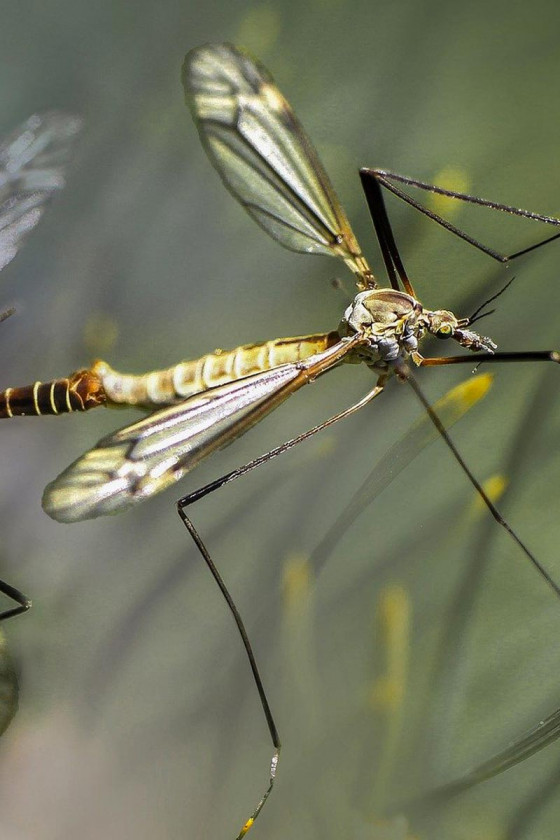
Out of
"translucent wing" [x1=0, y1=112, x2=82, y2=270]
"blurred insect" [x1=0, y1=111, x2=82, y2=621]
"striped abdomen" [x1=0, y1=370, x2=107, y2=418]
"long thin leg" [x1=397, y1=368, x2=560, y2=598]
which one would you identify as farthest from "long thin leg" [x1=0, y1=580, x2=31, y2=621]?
"long thin leg" [x1=397, y1=368, x2=560, y2=598]

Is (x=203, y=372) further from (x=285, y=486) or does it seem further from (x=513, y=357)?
(x=513, y=357)

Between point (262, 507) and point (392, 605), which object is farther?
point (262, 507)

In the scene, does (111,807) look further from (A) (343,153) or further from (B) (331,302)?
(A) (343,153)

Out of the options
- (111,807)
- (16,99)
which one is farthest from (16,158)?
(111,807)

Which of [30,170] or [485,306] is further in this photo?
[30,170]

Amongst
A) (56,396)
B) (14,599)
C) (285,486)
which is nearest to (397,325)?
(285,486)

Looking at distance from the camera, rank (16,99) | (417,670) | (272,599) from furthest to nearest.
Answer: (16,99) < (272,599) < (417,670)

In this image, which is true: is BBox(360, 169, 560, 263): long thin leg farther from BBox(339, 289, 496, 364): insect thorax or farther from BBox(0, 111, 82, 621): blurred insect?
BBox(0, 111, 82, 621): blurred insect
